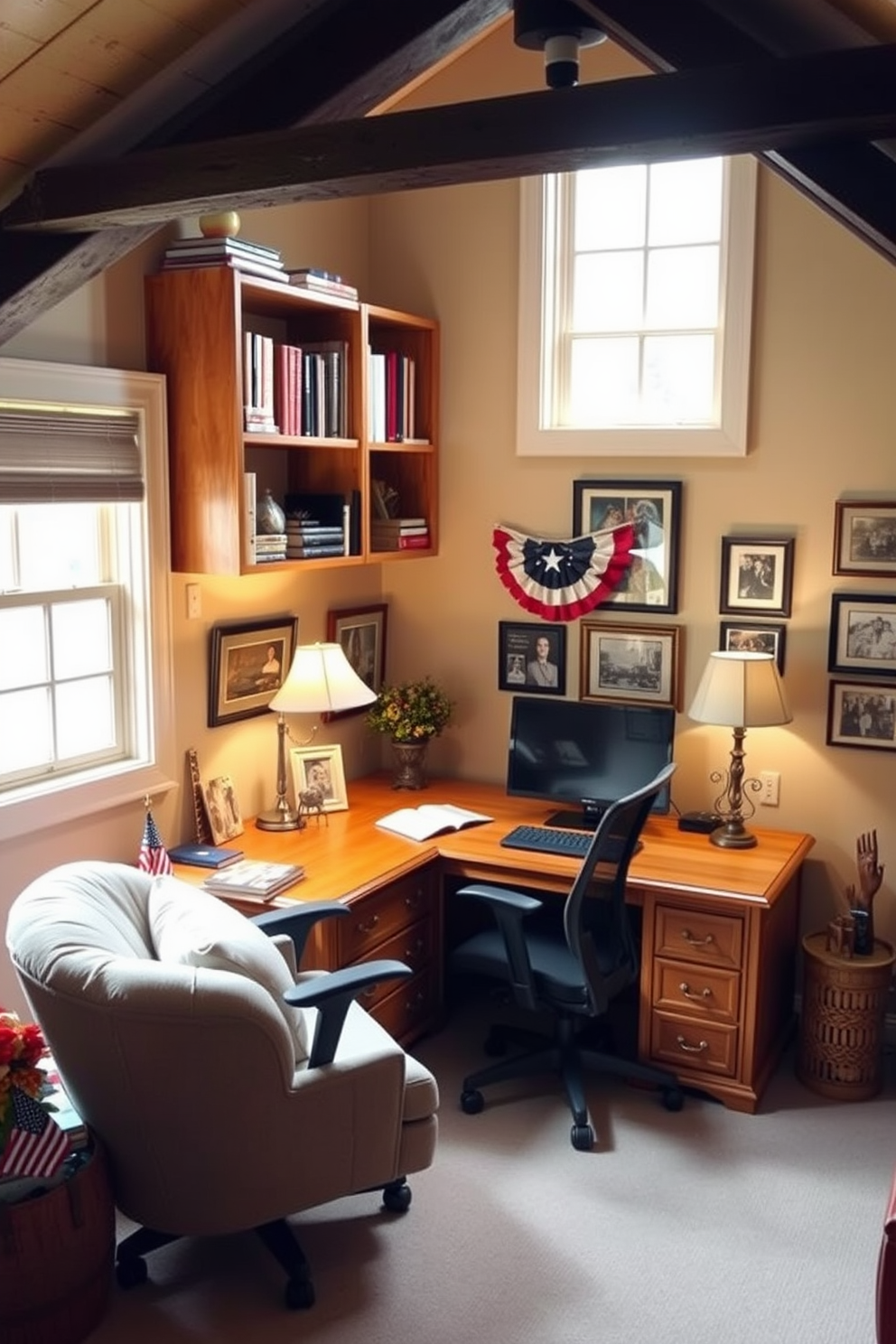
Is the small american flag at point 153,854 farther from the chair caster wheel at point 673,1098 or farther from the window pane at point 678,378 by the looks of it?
the window pane at point 678,378

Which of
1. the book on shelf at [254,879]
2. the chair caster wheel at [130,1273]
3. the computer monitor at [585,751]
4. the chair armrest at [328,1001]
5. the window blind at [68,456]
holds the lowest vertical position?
the chair caster wheel at [130,1273]

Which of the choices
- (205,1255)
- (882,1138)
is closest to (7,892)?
(205,1255)

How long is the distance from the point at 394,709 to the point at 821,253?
1.97 meters

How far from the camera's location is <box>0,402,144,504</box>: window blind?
2.97m

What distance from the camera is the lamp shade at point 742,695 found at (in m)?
3.70

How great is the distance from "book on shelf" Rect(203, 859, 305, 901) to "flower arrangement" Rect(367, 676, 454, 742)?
861 mm

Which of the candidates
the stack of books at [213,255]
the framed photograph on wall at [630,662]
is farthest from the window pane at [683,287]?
the stack of books at [213,255]

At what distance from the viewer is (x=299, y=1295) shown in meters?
2.69

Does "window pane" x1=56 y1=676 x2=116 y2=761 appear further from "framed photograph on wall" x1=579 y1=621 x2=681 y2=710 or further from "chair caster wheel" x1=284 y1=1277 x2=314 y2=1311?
"framed photograph on wall" x1=579 y1=621 x2=681 y2=710

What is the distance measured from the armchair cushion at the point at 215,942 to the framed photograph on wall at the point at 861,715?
1907mm

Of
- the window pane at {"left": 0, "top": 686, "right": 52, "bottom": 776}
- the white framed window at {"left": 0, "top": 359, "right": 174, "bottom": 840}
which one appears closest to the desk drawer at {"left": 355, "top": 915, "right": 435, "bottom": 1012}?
the white framed window at {"left": 0, "top": 359, "right": 174, "bottom": 840}

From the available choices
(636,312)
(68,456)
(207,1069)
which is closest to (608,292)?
(636,312)

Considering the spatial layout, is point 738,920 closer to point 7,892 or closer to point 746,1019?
point 746,1019

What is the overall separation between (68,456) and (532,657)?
5.87 ft
